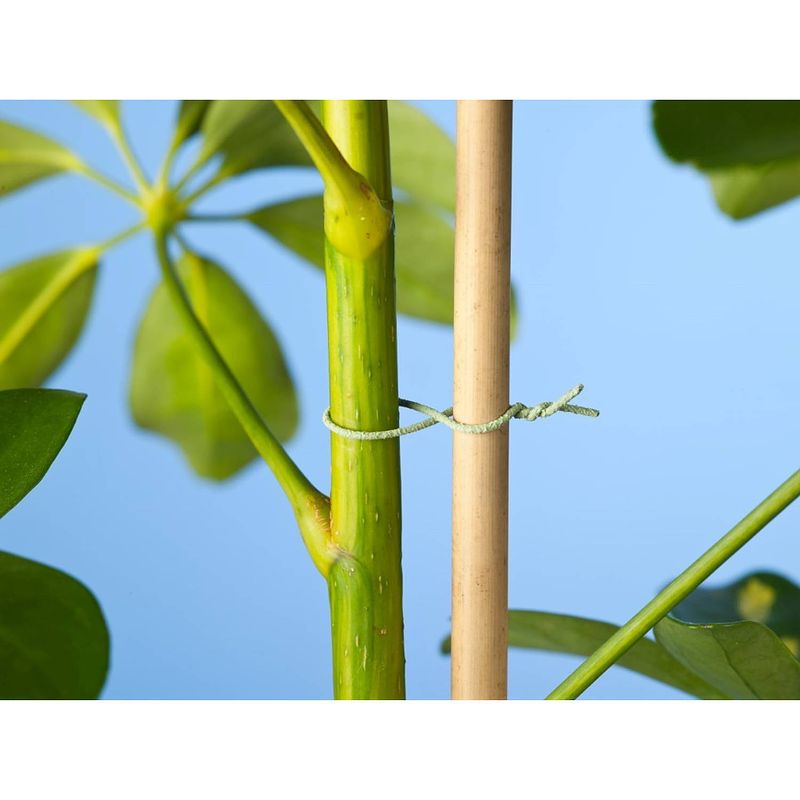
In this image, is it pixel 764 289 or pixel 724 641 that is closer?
pixel 724 641

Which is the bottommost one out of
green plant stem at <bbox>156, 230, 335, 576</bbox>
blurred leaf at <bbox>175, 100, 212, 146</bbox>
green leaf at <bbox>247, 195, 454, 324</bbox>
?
green plant stem at <bbox>156, 230, 335, 576</bbox>

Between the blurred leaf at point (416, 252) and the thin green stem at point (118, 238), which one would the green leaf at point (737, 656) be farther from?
the thin green stem at point (118, 238)

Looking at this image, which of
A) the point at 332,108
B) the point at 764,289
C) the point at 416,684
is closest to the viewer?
the point at 332,108

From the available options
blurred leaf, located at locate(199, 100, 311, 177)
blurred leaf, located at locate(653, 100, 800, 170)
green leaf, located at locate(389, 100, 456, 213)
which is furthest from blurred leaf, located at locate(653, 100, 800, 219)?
blurred leaf, located at locate(199, 100, 311, 177)

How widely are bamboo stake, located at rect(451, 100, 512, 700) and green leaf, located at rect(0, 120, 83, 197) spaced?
1.43 feet

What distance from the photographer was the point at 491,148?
46 centimetres

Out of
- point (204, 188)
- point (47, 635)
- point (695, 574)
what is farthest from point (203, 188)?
point (695, 574)

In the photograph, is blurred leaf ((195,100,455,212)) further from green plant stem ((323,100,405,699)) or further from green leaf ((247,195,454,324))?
green plant stem ((323,100,405,699))

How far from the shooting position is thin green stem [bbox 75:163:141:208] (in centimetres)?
80

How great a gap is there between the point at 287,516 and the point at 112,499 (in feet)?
0.48

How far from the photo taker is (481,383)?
47cm

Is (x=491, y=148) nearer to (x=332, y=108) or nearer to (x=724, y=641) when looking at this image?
(x=332, y=108)

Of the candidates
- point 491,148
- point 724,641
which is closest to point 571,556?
→ point 724,641

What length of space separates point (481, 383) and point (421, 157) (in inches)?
14.8
